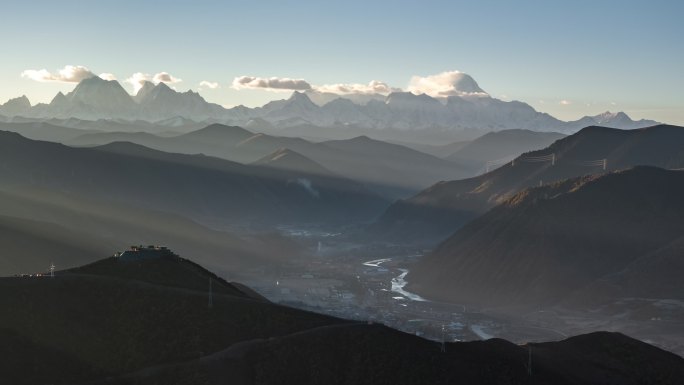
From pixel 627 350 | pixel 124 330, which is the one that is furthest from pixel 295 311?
pixel 627 350

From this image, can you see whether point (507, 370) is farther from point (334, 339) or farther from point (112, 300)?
point (112, 300)

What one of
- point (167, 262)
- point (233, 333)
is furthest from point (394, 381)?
point (167, 262)

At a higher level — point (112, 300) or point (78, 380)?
point (112, 300)

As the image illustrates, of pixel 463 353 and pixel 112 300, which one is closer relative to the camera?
pixel 463 353

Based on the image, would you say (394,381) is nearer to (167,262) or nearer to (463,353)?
(463,353)

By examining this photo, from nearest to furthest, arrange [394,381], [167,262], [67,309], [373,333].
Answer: [394,381] < [373,333] < [67,309] < [167,262]

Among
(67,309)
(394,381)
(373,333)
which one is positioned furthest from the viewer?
(67,309)
